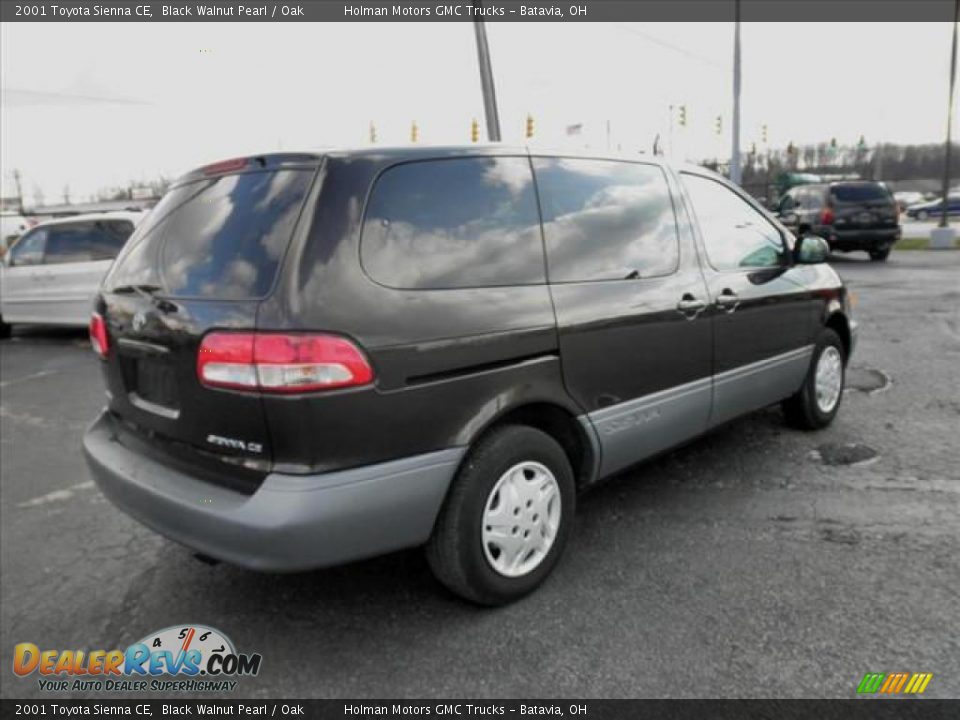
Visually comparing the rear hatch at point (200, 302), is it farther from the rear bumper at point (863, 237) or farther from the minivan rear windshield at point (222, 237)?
the rear bumper at point (863, 237)

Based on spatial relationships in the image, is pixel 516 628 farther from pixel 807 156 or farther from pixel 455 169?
pixel 807 156

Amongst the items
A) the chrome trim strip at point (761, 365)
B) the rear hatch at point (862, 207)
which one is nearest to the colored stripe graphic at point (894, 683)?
the chrome trim strip at point (761, 365)

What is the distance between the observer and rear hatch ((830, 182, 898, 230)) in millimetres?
15969

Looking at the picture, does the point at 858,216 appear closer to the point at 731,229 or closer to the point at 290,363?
the point at 731,229

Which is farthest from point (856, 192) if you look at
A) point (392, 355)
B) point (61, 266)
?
point (392, 355)

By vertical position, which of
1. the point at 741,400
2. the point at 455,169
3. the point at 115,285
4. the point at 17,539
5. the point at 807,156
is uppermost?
the point at 807,156

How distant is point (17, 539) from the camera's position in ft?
12.1

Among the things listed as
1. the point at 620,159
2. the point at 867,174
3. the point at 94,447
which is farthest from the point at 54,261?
the point at 867,174

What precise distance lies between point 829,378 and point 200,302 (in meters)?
4.02

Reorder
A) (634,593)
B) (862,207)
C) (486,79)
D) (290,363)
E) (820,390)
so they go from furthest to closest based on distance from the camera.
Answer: (862,207) → (486,79) → (820,390) → (634,593) → (290,363)

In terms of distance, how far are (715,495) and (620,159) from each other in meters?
1.82

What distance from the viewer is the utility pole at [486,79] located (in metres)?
13.1

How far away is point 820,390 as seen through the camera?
4.70 metres
